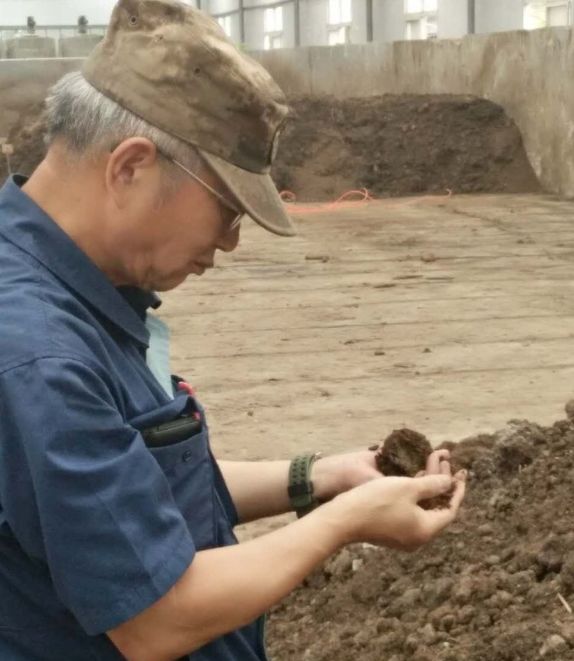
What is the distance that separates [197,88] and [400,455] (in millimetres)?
989

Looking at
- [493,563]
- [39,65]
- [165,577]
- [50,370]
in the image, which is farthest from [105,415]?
[39,65]

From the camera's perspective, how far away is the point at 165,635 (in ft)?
6.02

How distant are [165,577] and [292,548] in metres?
0.24

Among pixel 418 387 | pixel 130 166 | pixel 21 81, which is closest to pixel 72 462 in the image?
pixel 130 166

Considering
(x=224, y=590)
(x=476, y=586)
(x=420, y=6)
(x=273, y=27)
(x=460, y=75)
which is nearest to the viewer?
(x=224, y=590)

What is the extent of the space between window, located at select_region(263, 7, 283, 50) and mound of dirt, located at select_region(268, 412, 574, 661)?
95.7 ft

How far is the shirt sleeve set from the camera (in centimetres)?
173

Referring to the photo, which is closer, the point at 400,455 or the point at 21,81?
the point at 400,455

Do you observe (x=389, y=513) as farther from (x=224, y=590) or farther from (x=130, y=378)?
(x=130, y=378)

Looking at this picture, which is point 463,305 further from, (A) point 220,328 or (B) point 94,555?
(B) point 94,555

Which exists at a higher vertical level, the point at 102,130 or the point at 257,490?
the point at 102,130

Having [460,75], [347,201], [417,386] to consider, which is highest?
[460,75]

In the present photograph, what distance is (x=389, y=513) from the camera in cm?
210

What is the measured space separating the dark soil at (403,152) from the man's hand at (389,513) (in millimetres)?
13126
